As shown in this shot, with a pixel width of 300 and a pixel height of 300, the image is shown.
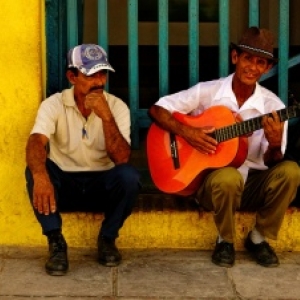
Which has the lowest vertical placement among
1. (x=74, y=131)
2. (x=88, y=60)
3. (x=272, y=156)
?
(x=272, y=156)

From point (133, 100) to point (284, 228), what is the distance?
123 cm

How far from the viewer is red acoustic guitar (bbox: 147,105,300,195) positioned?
15.5 ft

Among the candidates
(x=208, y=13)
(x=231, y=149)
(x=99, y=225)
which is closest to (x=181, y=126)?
(x=231, y=149)

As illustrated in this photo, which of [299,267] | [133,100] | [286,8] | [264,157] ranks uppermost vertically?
[286,8]

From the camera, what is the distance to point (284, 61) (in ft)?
17.2

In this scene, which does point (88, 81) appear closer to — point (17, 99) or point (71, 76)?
point (71, 76)

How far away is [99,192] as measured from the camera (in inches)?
194

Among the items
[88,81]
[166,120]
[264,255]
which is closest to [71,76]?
[88,81]

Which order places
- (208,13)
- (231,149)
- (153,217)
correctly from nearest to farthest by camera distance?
(231,149)
(153,217)
(208,13)

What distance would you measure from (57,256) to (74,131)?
745 mm

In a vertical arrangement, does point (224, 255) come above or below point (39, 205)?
below

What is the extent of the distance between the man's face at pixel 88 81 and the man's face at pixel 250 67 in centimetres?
80

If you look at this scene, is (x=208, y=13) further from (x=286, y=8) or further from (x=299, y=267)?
(x=299, y=267)

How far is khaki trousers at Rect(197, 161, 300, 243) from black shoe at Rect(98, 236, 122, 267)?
584 mm
